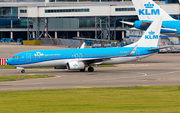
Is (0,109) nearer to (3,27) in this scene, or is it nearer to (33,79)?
(33,79)

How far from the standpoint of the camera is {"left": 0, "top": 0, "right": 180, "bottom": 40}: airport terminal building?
11012 cm

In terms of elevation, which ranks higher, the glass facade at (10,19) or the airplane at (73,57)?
the glass facade at (10,19)

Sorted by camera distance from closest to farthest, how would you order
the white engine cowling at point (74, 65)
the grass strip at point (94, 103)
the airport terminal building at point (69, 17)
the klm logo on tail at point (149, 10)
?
the grass strip at point (94, 103), the white engine cowling at point (74, 65), the klm logo on tail at point (149, 10), the airport terminal building at point (69, 17)

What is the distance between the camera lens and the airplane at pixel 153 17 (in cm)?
7556

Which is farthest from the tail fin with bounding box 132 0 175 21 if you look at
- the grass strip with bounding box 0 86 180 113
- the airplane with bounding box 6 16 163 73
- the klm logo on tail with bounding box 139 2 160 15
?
the grass strip with bounding box 0 86 180 113

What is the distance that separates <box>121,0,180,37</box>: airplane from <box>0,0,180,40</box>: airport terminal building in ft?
97.6

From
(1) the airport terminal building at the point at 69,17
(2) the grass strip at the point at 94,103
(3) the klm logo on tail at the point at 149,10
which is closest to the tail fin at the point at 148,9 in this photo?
(3) the klm logo on tail at the point at 149,10

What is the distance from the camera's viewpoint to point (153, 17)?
7781 centimetres

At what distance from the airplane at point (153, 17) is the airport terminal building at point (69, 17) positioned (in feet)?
97.6

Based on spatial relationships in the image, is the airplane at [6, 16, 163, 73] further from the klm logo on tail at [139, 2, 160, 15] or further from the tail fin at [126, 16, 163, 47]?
the klm logo on tail at [139, 2, 160, 15]

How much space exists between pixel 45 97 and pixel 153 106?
28.1 ft

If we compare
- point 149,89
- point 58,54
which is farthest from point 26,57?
point 149,89

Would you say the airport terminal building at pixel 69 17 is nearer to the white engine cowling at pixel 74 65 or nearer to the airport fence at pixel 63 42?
the airport fence at pixel 63 42

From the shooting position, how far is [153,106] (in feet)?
69.7
